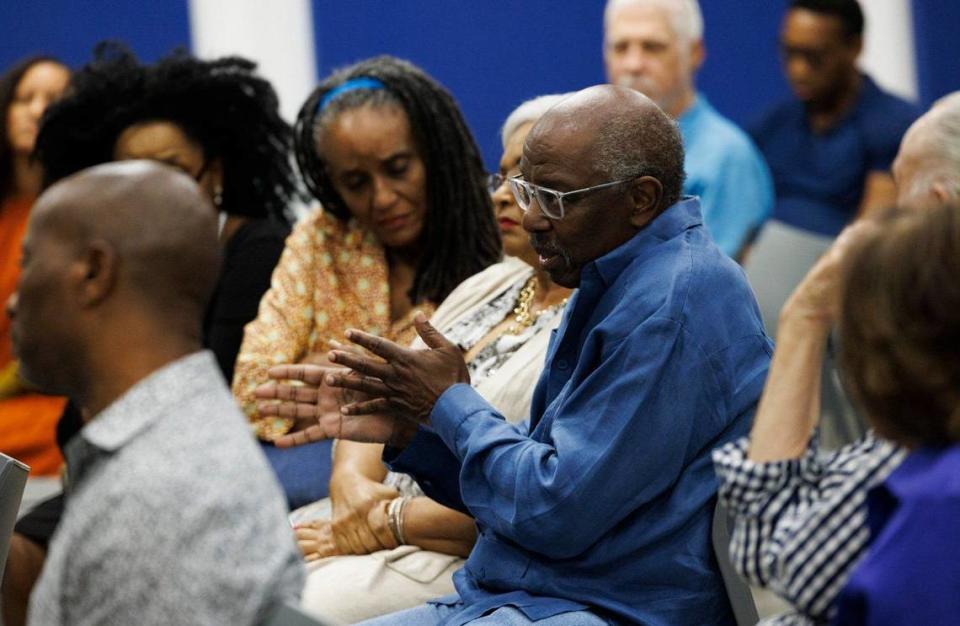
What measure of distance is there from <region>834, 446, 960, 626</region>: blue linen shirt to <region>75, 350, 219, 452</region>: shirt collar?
0.79 m

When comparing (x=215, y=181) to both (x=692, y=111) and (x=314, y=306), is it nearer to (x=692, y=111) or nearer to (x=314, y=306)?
(x=314, y=306)

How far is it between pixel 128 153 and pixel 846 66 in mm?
2230

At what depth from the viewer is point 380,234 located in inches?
145

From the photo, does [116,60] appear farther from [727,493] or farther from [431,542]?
[727,493]

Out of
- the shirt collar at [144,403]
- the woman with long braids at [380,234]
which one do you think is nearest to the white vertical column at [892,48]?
the woman with long braids at [380,234]

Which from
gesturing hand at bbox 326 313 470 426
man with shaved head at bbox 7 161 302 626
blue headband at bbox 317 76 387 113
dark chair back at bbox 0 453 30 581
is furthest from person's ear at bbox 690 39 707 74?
man with shaved head at bbox 7 161 302 626

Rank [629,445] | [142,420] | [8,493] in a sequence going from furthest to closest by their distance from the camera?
1. [8,493]
2. [629,445]
3. [142,420]

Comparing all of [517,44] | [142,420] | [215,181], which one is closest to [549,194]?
[142,420]

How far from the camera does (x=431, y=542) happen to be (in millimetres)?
2908

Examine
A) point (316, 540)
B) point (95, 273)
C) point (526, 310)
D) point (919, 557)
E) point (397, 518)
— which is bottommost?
point (316, 540)

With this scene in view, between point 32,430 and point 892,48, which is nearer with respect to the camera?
point 32,430

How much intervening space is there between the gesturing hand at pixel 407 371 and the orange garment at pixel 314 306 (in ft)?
3.23

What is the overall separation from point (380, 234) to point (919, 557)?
7.56 feet

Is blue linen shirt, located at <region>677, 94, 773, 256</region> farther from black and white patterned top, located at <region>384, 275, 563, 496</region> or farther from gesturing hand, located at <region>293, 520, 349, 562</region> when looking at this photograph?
gesturing hand, located at <region>293, 520, 349, 562</region>
